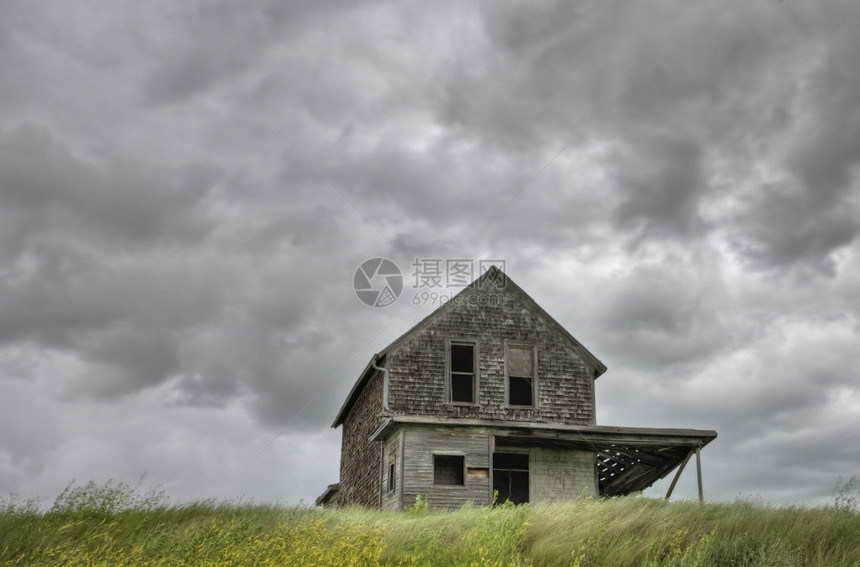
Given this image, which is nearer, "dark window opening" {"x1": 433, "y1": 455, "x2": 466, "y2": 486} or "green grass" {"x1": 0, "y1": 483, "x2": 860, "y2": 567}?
"green grass" {"x1": 0, "y1": 483, "x2": 860, "y2": 567}

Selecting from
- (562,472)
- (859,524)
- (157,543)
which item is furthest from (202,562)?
(562,472)

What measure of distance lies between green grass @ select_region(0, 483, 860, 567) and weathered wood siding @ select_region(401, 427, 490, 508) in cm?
708

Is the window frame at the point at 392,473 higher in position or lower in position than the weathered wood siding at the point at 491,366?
lower

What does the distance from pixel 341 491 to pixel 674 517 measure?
1910 centimetres

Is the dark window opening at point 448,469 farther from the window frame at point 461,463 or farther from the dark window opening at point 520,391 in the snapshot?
the dark window opening at point 520,391

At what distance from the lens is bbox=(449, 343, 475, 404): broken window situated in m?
22.2

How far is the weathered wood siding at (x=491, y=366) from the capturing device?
20.8m

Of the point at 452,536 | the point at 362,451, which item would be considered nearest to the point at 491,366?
the point at 362,451

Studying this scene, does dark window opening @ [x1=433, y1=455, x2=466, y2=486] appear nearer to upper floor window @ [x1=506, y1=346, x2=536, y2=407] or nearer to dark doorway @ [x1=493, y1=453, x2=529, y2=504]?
upper floor window @ [x1=506, y1=346, x2=536, y2=407]

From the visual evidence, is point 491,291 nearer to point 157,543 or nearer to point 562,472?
point 562,472

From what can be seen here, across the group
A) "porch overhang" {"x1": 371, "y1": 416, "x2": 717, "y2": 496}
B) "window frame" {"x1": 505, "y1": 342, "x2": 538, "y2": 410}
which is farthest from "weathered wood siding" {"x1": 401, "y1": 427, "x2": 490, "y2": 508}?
"window frame" {"x1": 505, "y1": 342, "x2": 538, "y2": 410}

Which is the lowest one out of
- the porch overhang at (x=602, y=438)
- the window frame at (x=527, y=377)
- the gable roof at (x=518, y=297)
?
the porch overhang at (x=602, y=438)

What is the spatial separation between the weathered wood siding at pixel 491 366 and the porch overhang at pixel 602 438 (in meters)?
0.90

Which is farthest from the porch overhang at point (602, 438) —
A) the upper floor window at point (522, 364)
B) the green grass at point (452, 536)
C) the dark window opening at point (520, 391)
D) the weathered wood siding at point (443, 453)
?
the green grass at point (452, 536)
